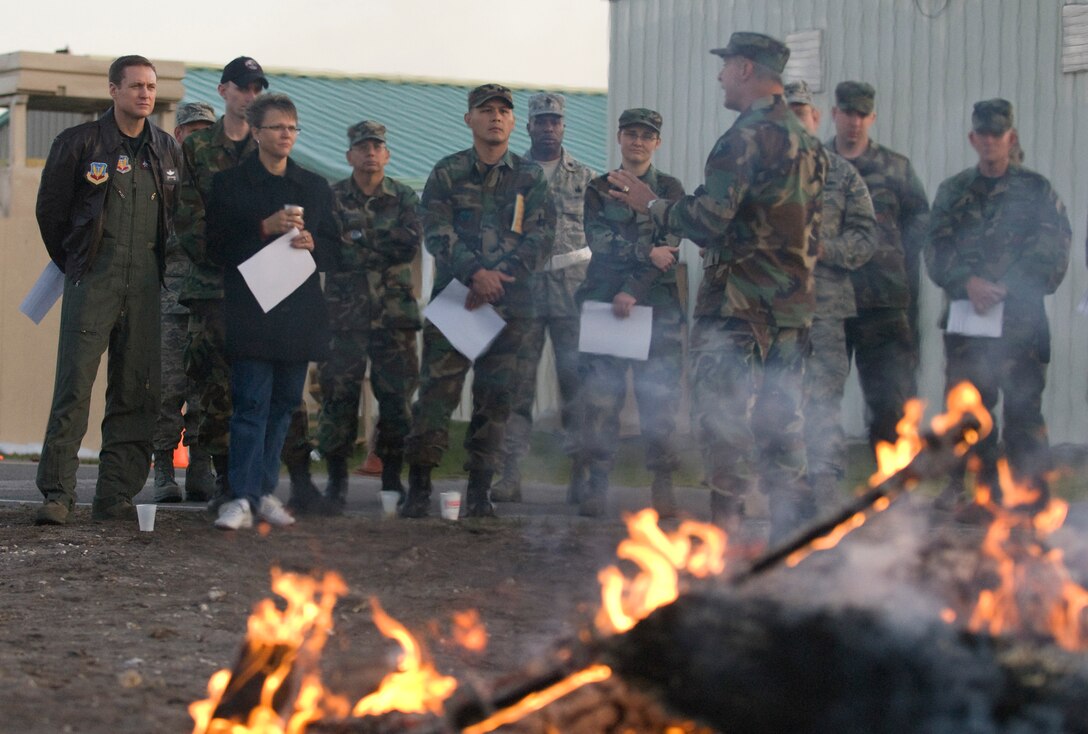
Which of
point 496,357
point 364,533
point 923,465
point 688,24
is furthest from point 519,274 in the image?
point 688,24

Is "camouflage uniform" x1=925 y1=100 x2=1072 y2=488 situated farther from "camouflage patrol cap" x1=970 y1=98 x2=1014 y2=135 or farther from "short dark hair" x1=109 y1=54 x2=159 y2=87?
"short dark hair" x1=109 y1=54 x2=159 y2=87

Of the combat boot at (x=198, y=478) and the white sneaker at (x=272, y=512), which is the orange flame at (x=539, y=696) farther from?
the combat boot at (x=198, y=478)

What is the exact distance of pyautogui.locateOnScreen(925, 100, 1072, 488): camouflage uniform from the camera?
870 centimetres

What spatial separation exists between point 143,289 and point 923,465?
19.3 ft

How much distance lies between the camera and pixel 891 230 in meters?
9.06

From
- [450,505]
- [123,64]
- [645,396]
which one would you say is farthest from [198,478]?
[645,396]

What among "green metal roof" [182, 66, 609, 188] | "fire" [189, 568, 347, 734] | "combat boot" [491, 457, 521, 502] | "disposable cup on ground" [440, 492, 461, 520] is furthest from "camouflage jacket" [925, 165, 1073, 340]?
"green metal roof" [182, 66, 609, 188]

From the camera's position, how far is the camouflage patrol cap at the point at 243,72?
9031mm

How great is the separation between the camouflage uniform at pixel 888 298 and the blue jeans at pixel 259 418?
10.5ft

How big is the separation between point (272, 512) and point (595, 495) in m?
1.87

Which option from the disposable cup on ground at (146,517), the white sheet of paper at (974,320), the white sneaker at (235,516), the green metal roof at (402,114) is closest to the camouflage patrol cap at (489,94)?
the white sneaker at (235,516)

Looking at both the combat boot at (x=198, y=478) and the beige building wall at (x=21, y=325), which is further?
the beige building wall at (x=21, y=325)

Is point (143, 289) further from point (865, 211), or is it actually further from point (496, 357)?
point (865, 211)

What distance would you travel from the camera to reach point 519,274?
872 cm
